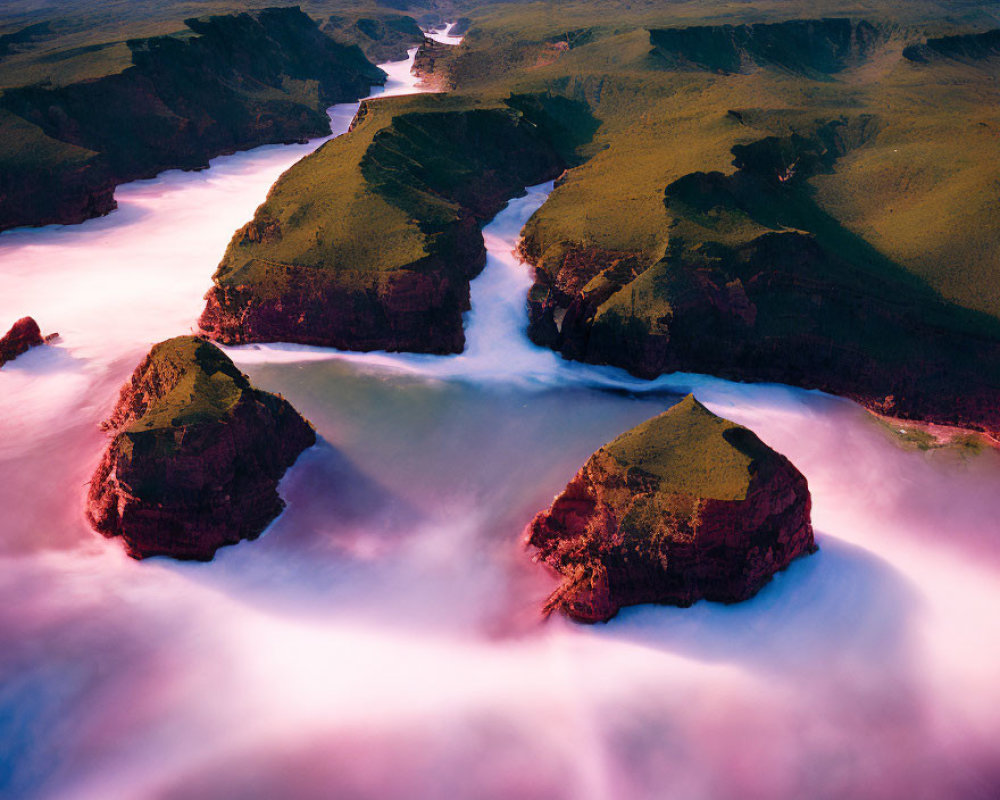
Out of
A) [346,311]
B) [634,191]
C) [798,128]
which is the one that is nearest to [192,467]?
[346,311]

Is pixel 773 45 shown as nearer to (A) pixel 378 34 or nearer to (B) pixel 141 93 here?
(B) pixel 141 93

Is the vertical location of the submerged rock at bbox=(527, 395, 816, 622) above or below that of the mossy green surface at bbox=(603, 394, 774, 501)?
below

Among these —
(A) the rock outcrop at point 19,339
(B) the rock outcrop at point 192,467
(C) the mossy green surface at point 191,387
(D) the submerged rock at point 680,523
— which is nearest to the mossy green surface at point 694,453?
(D) the submerged rock at point 680,523

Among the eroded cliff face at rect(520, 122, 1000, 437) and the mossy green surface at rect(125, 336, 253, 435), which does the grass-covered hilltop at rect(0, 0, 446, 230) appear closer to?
the mossy green surface at rect(125, 336, 253, 435)

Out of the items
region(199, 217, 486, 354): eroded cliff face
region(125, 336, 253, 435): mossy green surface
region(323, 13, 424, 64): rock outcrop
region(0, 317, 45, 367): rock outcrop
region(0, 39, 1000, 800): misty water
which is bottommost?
region(0, 39, 1000, 800): misty water

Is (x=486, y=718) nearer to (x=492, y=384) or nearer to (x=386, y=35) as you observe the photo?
(x=492, y=384)

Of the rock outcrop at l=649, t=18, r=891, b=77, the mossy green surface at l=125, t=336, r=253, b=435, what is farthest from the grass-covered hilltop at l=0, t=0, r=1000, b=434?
the mossy green surface at l=125, t=336, r=253, b=435

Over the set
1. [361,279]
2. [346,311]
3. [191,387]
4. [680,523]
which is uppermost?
[191,387]
